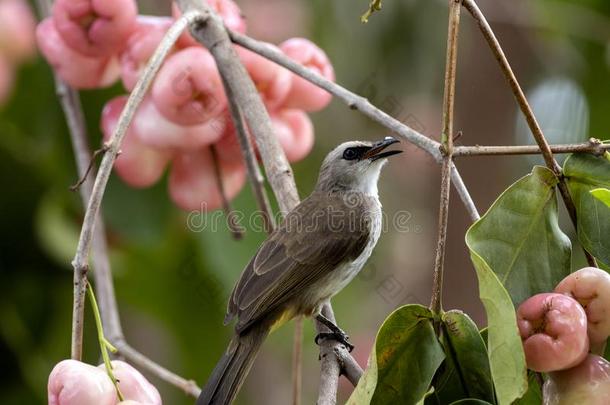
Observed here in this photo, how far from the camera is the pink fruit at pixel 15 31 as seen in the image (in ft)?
10.9

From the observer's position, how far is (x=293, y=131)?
2762 millimetres

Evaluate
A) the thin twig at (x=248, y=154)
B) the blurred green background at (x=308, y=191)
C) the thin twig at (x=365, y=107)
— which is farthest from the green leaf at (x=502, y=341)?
the blurred green background at (x=308, y=191)

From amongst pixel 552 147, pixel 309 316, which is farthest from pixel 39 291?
pixel 552 147

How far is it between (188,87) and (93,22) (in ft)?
1.21

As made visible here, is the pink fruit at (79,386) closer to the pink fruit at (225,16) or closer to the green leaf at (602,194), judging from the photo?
the green leaf at (602,194)

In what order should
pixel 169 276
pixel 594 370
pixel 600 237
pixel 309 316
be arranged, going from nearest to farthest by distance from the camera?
1. pixel 594 370
2. pixel 600 237
3. pixel 309 316
4. pixel 169 276

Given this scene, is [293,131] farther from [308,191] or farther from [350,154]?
[308,191]

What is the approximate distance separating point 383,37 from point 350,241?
4.42 ft

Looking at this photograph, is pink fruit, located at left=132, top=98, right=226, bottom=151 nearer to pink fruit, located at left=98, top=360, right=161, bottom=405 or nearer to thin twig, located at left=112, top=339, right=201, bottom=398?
thin twig, located at left=112, top=339, right=201, bottom=398

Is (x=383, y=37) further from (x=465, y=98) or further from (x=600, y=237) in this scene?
(x=600, y=237)

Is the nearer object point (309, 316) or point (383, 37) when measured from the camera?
point (309, 316)

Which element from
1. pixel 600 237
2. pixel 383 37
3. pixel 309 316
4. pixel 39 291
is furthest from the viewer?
pixel 383 37

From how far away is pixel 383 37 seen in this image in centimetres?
402

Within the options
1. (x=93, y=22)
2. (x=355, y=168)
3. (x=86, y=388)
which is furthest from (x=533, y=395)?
(x=355, y=168)
